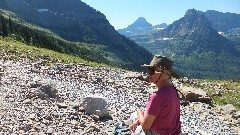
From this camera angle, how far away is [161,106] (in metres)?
8.58

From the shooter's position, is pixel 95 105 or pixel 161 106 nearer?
pixel 161 106

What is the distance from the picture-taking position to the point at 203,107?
87.2 ft

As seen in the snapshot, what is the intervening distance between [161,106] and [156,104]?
0.13m

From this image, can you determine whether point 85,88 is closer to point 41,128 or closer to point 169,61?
point 41,128

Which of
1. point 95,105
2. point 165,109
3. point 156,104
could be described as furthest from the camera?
point 95,105

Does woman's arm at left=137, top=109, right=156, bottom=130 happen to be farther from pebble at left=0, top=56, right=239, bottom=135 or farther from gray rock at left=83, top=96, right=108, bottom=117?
gray rock at left=83, top=96, right=108, bottom=117

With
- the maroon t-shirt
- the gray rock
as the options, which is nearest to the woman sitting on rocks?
the maroon t-shirt

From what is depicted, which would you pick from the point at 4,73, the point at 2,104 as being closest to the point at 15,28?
the point at 4,73

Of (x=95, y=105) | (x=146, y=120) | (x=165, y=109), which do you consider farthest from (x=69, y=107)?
(x=165, y=109)

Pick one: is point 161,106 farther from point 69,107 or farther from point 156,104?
point 69,107

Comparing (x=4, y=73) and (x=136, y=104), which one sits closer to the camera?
(x=136, y=104)

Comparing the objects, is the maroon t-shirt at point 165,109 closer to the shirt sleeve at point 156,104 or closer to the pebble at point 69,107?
Answer: the shirt sleeve at point 156,104

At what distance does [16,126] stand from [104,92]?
12.5 m

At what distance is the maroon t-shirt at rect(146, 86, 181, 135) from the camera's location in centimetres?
855
